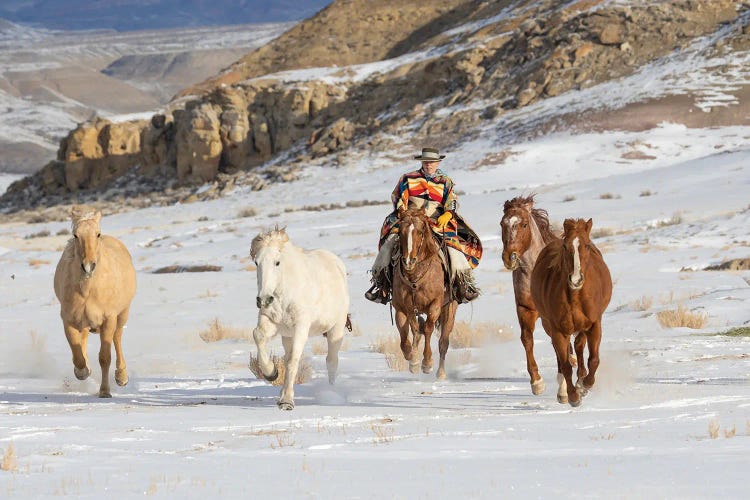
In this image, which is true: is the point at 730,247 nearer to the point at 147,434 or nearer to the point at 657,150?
the point at 147,434

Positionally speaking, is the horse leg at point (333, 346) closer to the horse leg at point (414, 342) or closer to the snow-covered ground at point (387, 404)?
the snow-covered ground at point (387, 404)

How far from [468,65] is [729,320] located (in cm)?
5690

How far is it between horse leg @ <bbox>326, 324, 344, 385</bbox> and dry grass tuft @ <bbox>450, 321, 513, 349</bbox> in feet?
13.8

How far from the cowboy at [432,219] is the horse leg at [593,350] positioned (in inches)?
132

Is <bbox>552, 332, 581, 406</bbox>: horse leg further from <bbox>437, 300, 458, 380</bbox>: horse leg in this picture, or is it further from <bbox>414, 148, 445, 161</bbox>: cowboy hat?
<bbox>414, 148, 445, 161</bbox>: cowboy hat

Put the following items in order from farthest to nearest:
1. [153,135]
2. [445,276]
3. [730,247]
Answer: [153,135] → [730,247] → [445,276]

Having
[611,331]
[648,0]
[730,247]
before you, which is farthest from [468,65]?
[611,331]

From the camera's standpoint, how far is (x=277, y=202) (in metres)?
53.3

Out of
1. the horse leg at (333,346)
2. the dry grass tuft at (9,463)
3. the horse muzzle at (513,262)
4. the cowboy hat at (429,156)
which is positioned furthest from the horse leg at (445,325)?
the dry grass tuft at (9,463)

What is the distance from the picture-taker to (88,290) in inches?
453

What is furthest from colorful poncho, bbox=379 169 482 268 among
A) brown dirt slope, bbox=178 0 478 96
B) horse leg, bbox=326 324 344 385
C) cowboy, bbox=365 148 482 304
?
brown dirt slope, bbox=178 0 478 96

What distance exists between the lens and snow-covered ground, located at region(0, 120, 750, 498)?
20.5 ft

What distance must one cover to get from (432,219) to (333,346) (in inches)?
86.8

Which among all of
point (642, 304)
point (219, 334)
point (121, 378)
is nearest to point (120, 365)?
point (121, 378)
